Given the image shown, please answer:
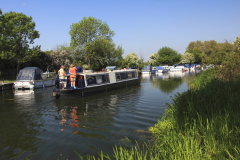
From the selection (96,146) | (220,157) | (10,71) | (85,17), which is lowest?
(96,146)

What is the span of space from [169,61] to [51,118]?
66.5 meters

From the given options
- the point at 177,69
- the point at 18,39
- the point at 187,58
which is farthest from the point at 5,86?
the point at 187,58

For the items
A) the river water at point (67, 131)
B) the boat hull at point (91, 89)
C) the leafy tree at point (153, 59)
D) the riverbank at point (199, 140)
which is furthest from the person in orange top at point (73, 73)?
the leafy tree at point (153, 59)

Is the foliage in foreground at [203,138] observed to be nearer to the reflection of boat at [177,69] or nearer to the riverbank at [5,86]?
the riverbank at [5,86]

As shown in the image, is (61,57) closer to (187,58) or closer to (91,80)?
(91,80)

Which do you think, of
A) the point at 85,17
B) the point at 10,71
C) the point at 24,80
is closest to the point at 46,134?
the point at 24,80

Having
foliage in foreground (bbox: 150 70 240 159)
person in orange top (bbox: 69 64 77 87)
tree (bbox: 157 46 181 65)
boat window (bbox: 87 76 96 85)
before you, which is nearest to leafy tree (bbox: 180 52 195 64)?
tree (bbox: 157 46 181 65)

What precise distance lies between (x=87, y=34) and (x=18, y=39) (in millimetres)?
14185

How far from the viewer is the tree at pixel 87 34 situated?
39125 millimetres

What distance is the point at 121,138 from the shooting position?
234 inches

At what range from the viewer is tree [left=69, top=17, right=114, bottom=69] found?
39.1 m

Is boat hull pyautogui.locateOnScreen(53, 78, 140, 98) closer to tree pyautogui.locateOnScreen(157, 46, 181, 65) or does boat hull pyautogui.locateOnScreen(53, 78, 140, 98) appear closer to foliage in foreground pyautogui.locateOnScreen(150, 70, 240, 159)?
foliage in foreground pyautogui.locateOnScreen(150, 70, 240, 159)

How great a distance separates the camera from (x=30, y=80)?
20.5 meters

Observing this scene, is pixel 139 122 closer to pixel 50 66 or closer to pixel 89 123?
pixel 89 123
